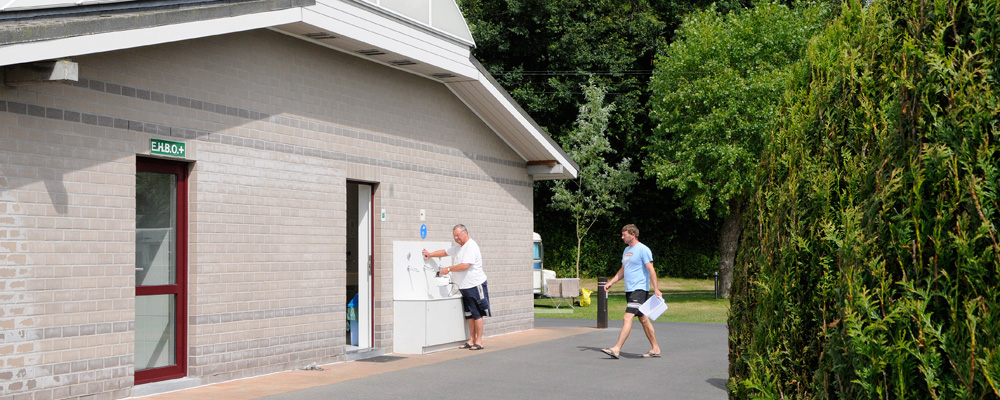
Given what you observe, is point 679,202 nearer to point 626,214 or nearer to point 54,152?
point 626,214

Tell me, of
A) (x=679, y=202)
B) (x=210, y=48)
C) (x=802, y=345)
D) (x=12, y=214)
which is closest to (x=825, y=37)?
(x=802, y=345)

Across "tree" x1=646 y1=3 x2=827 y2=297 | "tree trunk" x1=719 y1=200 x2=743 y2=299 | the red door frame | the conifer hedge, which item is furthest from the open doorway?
"tree trunk" x1=719 y1=200 x2=743 y2=299

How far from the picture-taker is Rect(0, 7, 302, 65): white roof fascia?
24.8 ft

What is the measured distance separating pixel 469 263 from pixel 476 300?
60cm

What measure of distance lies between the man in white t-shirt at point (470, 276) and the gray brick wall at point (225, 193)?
0.75 m

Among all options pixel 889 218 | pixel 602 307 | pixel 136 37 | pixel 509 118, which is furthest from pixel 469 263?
pixel 889 218

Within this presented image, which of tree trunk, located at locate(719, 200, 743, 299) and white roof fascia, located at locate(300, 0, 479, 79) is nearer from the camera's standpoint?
white roof fascia, located at locate(300, 0, 479, 79)

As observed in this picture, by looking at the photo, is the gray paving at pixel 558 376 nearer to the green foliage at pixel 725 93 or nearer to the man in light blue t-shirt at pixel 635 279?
the man in light blue t-shirt at pixel 635 279

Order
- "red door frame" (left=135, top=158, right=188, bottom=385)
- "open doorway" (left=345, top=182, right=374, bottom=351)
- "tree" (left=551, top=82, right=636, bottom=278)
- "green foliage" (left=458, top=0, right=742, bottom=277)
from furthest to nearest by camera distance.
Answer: "green foliage" (left=458, top=0, right=742, bottom=277), "tree" (left=551, top=82, right=636, bottom=278), "open doorway" (left=345, top=182, right=374, bottom=351), "red door frame" (left=135, top=158, right=188, bottom=385)

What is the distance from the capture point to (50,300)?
8.53m

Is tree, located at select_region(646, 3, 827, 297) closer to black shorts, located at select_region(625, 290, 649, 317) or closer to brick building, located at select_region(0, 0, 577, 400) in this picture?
brick building, located at select_region(0, 0, 577, 400)

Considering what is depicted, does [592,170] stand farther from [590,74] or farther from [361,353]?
[361,353]

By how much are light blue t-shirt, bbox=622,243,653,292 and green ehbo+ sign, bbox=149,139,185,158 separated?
234 inches

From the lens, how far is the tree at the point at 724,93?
2670 cm
